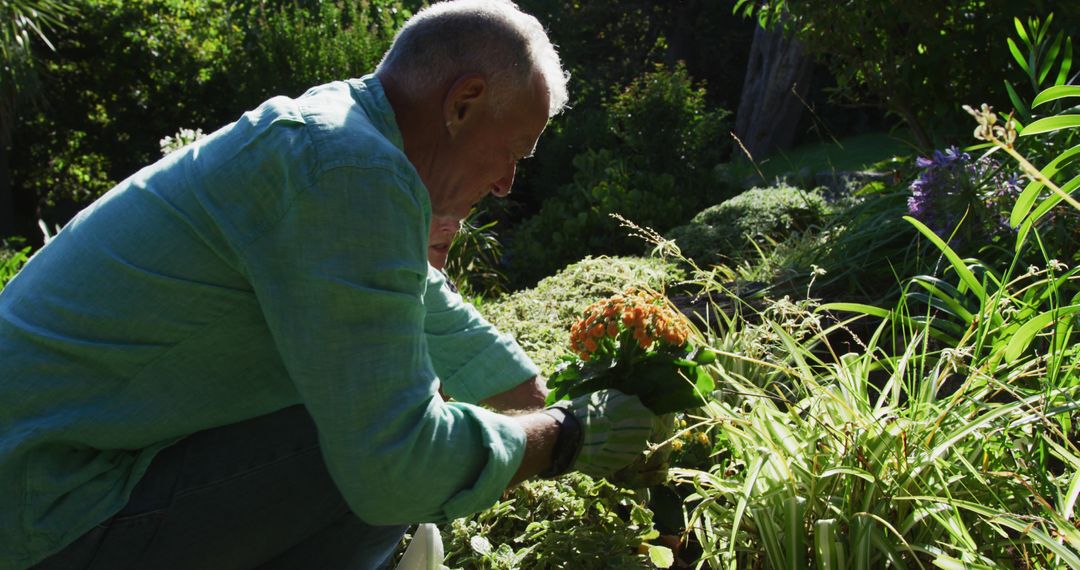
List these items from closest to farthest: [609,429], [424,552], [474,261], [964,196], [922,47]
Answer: [609,429] → [424,552] → [964,196] → [922,47] → [474,261]

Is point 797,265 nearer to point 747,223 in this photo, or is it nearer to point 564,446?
point 747,223

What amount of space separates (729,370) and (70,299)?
2002 mm

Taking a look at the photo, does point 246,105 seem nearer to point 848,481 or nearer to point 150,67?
point 150,67

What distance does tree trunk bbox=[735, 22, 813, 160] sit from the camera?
12422 millimetres

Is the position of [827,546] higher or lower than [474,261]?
higher

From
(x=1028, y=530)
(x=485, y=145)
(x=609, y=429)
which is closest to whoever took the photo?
(x=1028, y=530)

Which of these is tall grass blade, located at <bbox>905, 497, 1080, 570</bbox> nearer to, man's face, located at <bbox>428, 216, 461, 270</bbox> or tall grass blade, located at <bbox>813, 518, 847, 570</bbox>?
tall grass blade, located at <bbox>813, 518, 847, 570</bbox>

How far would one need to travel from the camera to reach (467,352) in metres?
2.22

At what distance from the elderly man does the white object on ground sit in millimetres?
311

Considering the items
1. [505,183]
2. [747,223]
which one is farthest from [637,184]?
[505,183]

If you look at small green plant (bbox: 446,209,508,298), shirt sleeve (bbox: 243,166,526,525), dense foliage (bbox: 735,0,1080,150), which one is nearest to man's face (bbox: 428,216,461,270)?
shirt sleeve (bbox: 243,166,526,525)

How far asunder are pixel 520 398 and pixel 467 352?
0.17 metres

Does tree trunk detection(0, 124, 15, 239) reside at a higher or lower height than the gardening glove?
lower

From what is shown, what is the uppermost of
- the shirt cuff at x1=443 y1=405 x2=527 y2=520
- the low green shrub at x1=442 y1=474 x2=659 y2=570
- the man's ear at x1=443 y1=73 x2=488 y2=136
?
the man's ear at x1=443 y1=73 x2=488 y2=136
